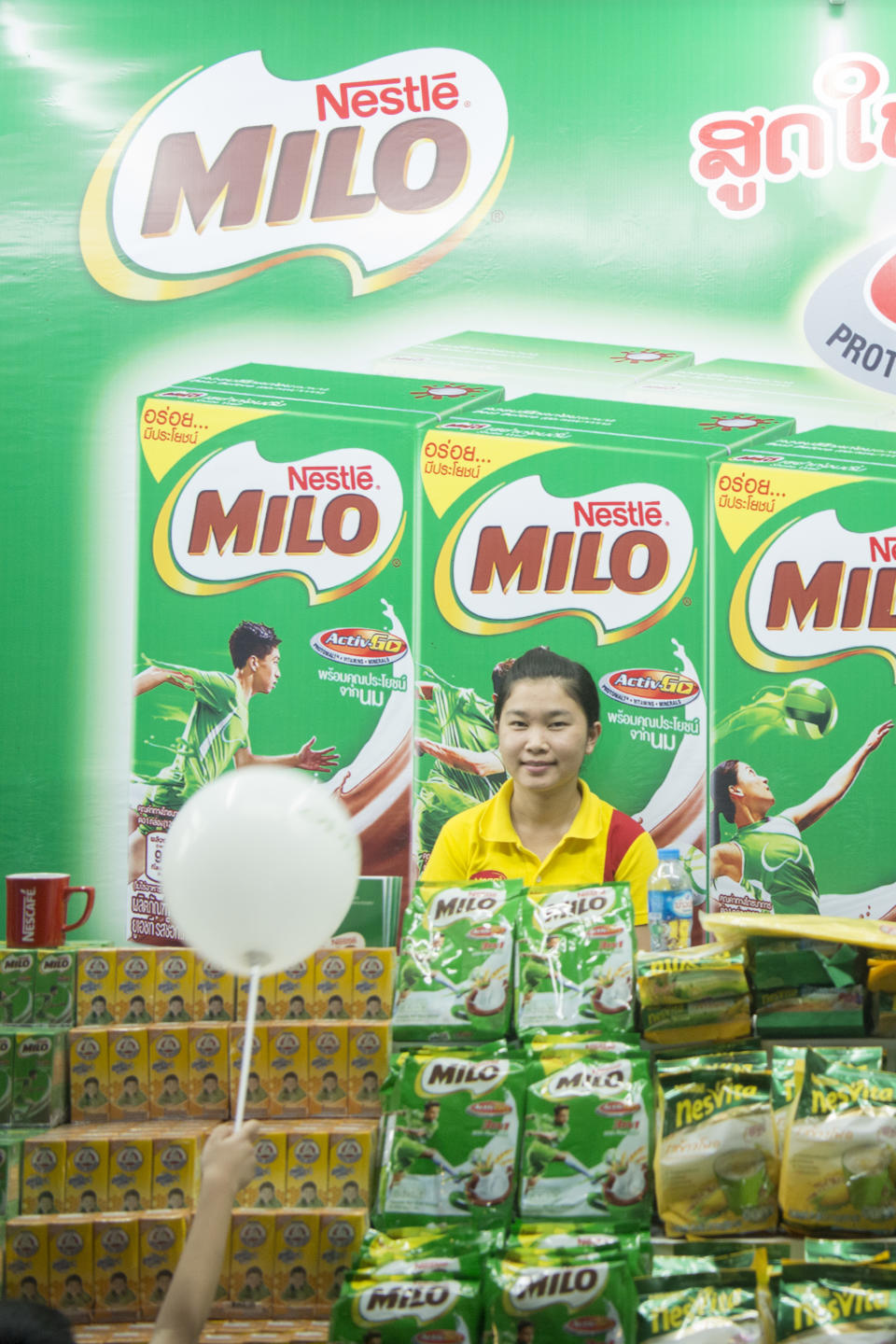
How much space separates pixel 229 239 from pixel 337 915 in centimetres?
252

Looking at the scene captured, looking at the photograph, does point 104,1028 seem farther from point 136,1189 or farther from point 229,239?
point 229,239

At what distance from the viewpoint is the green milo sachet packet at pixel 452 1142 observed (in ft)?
6.65

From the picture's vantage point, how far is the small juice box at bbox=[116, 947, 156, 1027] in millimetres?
2543

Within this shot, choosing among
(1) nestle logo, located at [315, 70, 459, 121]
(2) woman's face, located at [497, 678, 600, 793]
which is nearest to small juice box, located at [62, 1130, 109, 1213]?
(2) woman's face, located at [497, 678, 600, 793]

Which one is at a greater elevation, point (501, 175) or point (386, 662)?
point (501, 175)

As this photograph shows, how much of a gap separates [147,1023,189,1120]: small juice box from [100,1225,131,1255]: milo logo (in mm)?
284

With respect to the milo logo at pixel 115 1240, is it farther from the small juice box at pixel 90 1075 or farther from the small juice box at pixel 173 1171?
the small juice box at pixel 90 1075

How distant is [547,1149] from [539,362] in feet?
7.84

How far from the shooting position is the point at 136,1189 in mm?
2270

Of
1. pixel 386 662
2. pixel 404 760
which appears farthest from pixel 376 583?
pixel 404 760

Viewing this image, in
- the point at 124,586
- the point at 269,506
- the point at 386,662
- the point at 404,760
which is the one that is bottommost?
the point at 404,760

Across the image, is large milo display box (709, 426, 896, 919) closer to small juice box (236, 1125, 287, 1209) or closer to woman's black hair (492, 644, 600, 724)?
woman's black hair (492, 644, 600, 724)

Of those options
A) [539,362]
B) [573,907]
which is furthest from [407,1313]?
[539,362]

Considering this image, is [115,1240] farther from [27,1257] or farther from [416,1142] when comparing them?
[416,1142]
